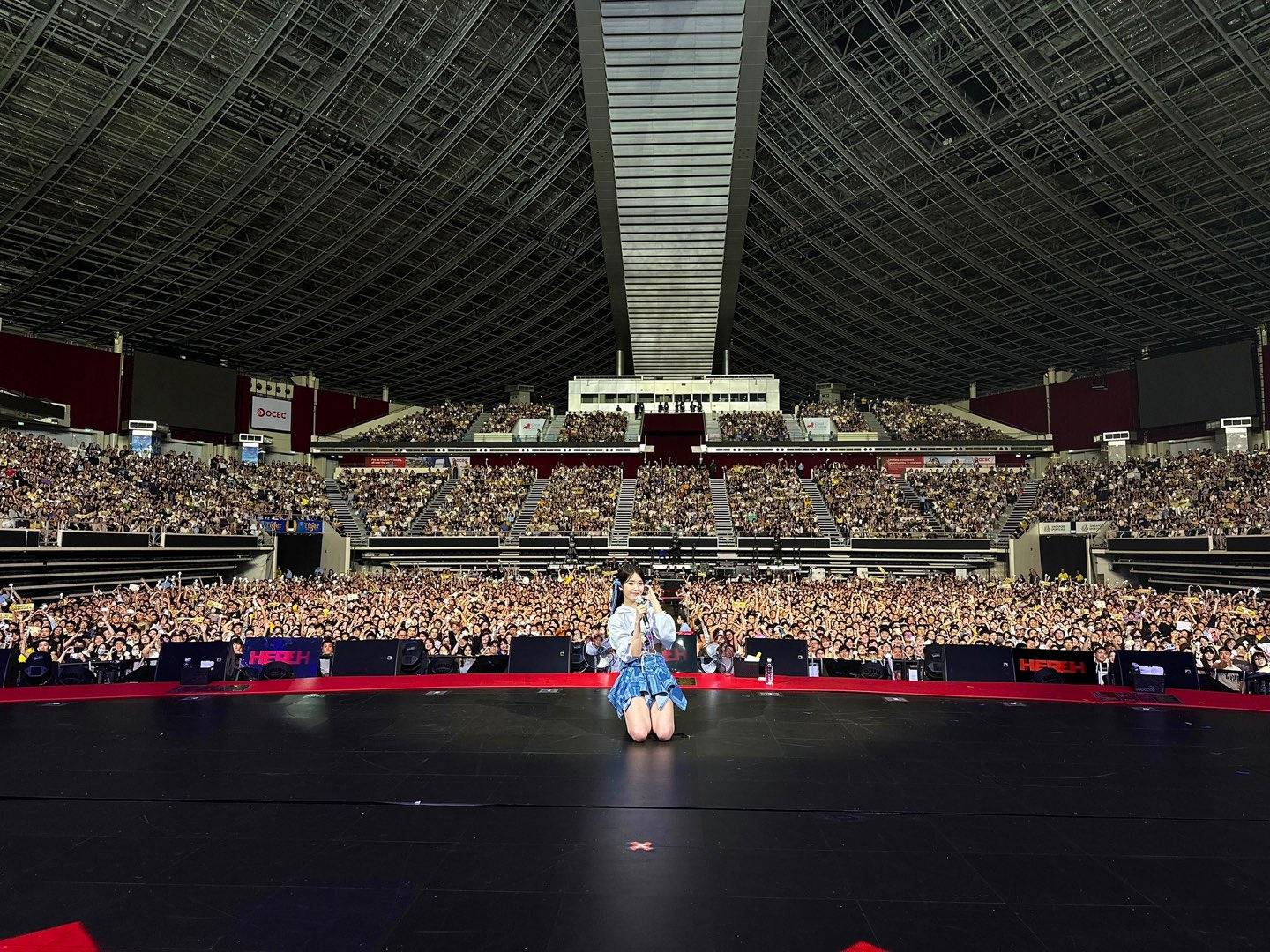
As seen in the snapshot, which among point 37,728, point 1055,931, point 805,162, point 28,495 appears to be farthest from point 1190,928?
point 28,495

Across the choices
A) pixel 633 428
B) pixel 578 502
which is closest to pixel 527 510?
pixel 578 502

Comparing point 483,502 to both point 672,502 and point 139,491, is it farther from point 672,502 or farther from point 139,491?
point 139,491

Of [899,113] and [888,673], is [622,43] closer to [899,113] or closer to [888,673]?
[899,113]

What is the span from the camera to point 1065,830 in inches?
184

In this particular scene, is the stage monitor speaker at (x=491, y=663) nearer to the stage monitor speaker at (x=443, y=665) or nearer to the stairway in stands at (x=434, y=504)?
the stage monitor speaker at (x=443, y=665)

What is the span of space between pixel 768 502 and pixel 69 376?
38405 mm

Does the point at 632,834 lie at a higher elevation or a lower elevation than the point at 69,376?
lower

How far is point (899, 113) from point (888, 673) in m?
26.0

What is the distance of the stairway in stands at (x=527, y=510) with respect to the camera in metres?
38.1

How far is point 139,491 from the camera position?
1297 inches

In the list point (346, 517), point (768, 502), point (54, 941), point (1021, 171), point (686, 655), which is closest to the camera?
point (54, 941)

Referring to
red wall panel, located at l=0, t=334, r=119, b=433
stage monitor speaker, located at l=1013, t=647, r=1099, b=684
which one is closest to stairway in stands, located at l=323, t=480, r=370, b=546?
red wall panel, located at l=0, t=334, r=119, b=433

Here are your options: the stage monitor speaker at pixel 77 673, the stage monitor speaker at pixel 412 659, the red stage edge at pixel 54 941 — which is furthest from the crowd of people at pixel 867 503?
→ the red stage edge at pixel 54 941

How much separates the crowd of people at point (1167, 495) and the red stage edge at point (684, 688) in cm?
2383
